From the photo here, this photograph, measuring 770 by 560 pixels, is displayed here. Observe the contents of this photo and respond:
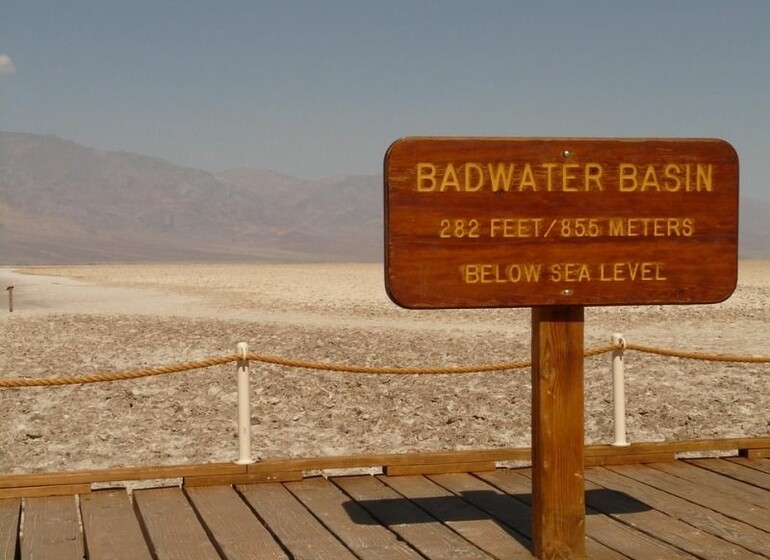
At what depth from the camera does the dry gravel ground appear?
1250 cm

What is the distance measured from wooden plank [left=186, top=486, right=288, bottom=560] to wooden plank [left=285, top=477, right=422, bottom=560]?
0.35 meters

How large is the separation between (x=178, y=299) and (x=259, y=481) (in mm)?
34034

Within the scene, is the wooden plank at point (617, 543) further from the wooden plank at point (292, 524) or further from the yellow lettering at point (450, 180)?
the yellow lettering at point (450, 180)

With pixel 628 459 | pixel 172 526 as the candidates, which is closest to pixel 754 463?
pixel 628 459

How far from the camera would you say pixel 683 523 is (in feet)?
19.3

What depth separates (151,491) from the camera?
6.64 m

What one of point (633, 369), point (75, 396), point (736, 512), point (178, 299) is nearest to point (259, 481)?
point (736, 512)

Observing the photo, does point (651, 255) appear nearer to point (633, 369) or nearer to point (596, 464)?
point (596, 464)

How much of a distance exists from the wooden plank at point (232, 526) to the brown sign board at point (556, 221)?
1.49m

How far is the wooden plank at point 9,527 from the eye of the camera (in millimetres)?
5426

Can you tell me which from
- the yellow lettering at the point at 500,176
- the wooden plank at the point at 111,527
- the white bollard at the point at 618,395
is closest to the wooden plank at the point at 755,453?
the white bollard at the point at 618,395

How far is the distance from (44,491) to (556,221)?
3.49m

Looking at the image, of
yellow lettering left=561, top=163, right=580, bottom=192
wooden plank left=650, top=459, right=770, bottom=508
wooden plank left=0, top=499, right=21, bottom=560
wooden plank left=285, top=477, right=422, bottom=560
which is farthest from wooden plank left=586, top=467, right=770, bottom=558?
wooden plank left=0, top=499, right=21, bottom=560

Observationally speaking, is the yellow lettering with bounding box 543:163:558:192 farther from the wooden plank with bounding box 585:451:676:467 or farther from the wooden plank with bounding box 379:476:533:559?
the wooden plank with bounding box 585:451:676:467
